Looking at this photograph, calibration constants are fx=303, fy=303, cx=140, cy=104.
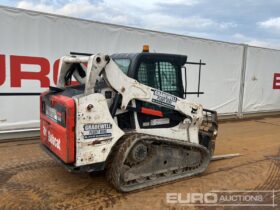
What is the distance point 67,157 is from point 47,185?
3.19ft

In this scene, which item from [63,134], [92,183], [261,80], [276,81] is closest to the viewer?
[63,134]

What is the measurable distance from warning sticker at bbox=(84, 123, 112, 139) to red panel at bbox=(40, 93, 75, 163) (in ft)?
0.57

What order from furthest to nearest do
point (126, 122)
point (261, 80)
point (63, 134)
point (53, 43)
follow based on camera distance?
1. point (261, 80)
2. point (53, 43)
3. point (126, 122)
4. point (63, 134)

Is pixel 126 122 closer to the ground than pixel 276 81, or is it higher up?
closer to the ground

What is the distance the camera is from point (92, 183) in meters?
4.57

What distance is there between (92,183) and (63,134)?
115cm

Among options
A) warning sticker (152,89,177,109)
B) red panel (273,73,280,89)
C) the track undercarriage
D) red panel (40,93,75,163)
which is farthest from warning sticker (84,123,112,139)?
red panel (273,73,280,89)

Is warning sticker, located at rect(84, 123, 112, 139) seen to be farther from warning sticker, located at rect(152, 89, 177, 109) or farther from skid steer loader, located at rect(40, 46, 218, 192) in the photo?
warning sticker, located at rect(152, 89, 177, 109)

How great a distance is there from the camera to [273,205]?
413 centimetres

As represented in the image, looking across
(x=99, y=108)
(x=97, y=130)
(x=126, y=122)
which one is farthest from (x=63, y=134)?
(x=126, y=122)

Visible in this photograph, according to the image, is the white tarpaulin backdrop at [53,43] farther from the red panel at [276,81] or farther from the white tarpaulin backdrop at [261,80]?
the red panel at [276,81]

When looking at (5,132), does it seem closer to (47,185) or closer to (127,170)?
(47,185)

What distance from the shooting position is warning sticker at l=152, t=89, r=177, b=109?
443 centimetres

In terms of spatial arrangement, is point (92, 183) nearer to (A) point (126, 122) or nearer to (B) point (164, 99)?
(A) point (126, 122)
